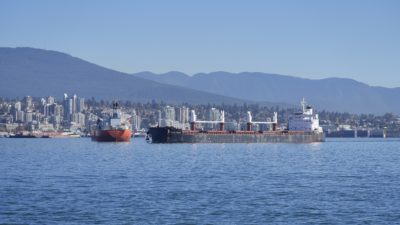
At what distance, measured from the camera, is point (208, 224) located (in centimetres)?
3312

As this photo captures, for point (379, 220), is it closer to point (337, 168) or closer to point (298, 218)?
point (298, 218)

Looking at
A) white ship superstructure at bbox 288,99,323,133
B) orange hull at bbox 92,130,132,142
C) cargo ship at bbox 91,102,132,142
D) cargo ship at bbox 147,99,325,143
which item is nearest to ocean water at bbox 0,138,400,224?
cargo ship at bbox 147,99,325,143

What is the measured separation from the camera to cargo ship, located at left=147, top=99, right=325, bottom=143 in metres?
132

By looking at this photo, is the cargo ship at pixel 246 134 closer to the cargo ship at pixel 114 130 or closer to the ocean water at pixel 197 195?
the cargo ship at pixel 114 130

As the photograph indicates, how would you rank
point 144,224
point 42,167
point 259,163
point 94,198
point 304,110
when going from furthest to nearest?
point 304,110, point 259,163, point 42,167, point 94,198, point 144,224

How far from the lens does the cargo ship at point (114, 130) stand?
139875 mm

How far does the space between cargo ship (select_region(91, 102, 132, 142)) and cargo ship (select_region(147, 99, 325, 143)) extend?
3.82 metres

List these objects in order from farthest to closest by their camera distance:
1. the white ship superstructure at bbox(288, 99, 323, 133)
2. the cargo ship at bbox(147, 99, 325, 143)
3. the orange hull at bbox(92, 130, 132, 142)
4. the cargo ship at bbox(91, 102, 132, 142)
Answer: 1. the white ship superstructure at bbox(288, 99, 323, 133)
2. the cargo ship at bbox(91, 102, 132, 142)
3. the orange hull at bbox(92, 130, 132, 142)
4. the cargo ship at bbox(147, 99, 325, 143)

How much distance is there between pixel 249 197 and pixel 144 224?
9.49 metres

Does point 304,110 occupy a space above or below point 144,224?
above

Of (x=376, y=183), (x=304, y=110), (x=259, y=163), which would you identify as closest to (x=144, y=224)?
(x=376, y=183)

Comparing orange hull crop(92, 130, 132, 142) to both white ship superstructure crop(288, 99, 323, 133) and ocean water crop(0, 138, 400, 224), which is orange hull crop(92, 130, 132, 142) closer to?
white ship superstructure crop(288, 99, 323, 133)

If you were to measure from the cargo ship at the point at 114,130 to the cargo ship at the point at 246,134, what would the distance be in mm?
3822

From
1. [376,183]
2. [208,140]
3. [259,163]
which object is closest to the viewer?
[376,183]
